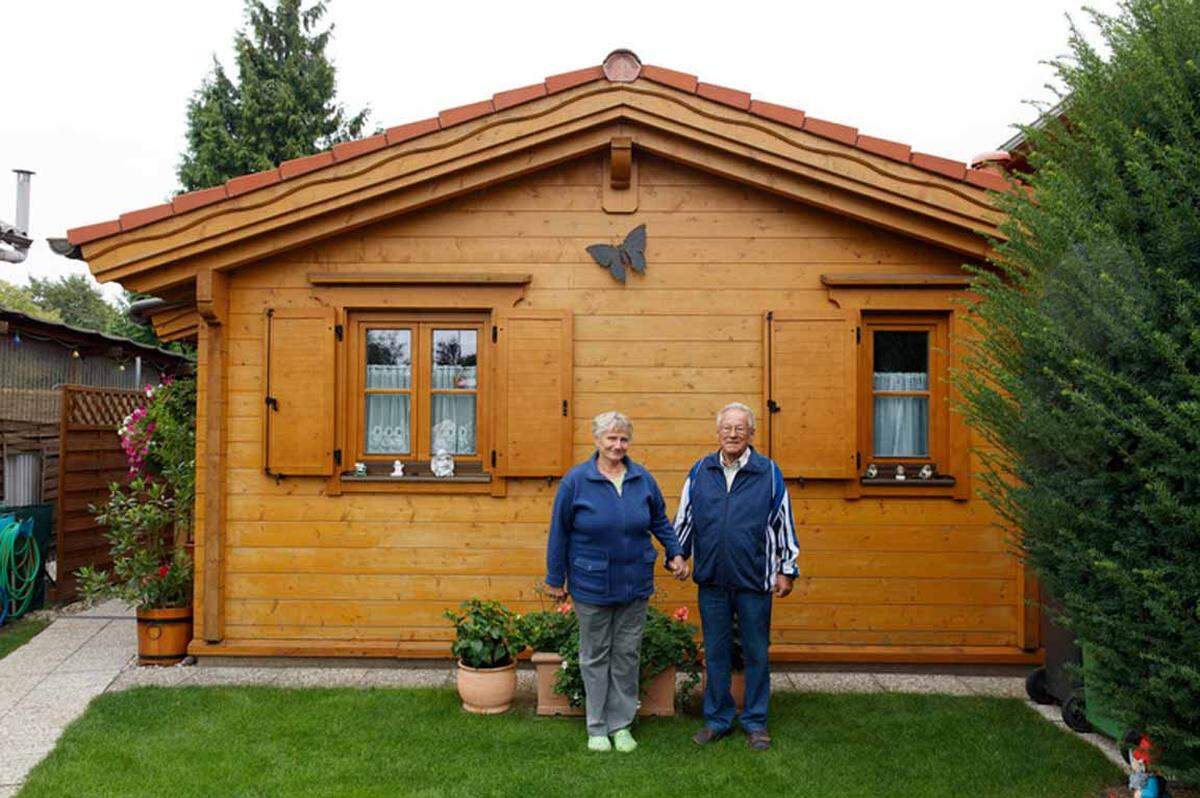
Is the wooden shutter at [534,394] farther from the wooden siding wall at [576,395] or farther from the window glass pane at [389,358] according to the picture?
the window glass pane at [389,358]

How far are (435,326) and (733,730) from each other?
3197 mm

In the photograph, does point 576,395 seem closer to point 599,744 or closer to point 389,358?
point 389,358

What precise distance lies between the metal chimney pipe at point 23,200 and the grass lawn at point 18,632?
7211 millimetres

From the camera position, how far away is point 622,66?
6125 mm

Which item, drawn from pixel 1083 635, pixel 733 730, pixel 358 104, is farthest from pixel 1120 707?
pixel 358 104

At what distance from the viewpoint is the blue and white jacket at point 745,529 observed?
493 cm

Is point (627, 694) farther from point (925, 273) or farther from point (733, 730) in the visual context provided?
point (925, 273)

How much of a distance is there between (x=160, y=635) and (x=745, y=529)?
159 inches

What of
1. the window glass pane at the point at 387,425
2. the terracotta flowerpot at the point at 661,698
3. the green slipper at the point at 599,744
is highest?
the window glass pane at the point at 387,425

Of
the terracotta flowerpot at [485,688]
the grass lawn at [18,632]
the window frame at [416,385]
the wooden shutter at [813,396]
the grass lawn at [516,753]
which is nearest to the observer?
the grass lawn at [516,753]

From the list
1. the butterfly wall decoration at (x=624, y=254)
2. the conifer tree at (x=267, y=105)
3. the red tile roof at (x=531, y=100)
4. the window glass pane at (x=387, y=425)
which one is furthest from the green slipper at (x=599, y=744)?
the conifer tree at (x=267, y=105)

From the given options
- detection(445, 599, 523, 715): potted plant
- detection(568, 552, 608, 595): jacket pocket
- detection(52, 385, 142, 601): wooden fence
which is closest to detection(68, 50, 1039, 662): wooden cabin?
detection(445, 599, 523, 715): potted plant

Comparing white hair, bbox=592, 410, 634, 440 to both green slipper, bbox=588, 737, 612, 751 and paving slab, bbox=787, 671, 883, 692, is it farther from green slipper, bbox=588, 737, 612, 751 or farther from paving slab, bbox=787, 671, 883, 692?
paving slab, bbox=787, 671, 883, 692

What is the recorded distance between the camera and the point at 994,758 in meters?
4.83
